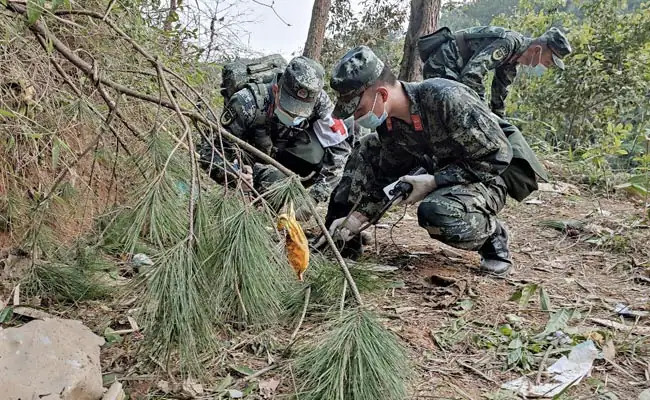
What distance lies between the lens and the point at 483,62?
12.1ft

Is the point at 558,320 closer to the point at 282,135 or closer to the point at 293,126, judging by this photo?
the point at 293,126

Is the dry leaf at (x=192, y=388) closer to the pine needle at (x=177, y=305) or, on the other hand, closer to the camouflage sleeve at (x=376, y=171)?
the pine needle at (x=177, y=305)

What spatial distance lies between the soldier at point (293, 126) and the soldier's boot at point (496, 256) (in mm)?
903

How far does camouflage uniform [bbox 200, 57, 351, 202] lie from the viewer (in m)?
2.97

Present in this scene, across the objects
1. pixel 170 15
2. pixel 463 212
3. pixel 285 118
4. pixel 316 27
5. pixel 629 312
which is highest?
pixel 316 27

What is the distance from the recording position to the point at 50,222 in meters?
2.21

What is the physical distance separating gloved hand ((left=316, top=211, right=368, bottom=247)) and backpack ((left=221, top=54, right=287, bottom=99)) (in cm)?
111

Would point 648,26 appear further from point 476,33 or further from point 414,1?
point 476,33

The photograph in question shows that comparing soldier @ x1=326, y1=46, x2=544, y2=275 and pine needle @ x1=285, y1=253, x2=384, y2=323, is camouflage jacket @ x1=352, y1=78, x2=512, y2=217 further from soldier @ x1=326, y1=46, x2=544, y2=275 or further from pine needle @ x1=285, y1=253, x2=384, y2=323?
pine needle @ x1=285, y1=253, x2=384, y2=323

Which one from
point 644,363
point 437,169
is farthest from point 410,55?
point 644,363

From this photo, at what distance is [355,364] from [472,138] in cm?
129

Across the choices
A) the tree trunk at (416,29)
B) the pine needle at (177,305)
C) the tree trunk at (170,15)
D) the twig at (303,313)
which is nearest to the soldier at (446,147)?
the twig at (303,313)

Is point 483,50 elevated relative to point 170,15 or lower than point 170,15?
elevated

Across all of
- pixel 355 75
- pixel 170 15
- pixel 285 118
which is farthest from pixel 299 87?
pixel 170 15
